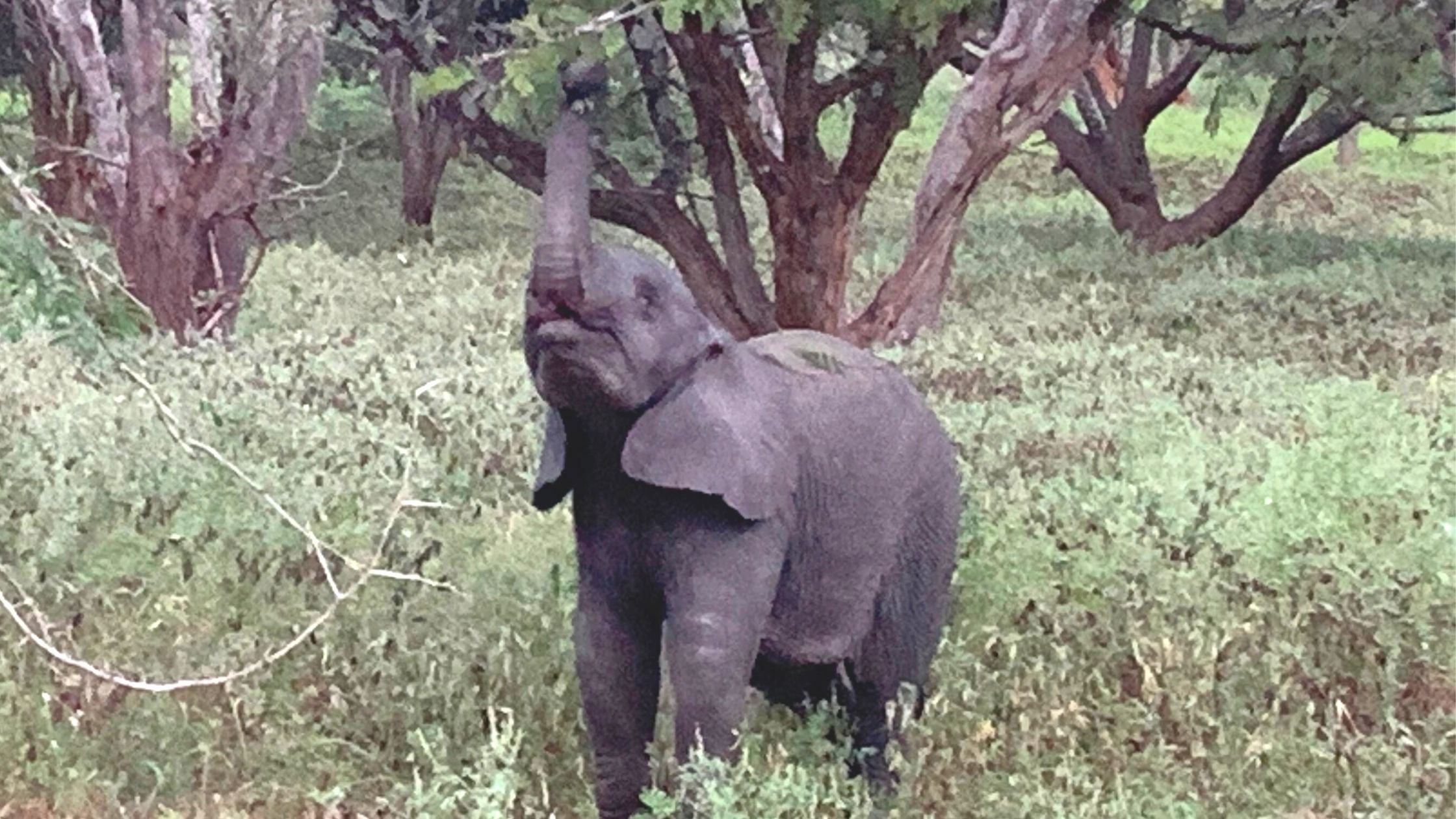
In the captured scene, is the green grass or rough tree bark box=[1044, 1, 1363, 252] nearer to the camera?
the green grass

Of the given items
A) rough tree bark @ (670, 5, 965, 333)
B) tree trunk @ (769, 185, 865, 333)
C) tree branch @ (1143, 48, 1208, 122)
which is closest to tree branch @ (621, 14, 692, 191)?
rough tree bark @ (670, 5, 965, 333)

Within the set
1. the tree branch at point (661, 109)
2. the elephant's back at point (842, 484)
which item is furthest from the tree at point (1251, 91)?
the elephant's back at point (842, 484)

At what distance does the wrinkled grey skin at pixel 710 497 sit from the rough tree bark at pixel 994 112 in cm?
662

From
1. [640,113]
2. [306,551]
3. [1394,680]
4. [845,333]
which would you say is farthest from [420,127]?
[1394,680]

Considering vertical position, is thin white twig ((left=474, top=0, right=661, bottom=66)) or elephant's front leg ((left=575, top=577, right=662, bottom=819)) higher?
thin white twig ((left=474, top=0, right=661, bottom=66))

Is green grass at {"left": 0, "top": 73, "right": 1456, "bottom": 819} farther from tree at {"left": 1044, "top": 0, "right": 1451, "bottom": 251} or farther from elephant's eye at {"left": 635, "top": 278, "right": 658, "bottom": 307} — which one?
tree at {"left": 1044, "top": 0, "right": 1451, "bottom": 251}

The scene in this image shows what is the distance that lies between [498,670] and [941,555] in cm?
132

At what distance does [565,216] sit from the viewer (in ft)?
13.7

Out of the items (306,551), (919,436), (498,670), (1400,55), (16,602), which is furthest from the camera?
(1400,55)

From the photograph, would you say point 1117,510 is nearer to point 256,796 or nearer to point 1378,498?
point 1378,498

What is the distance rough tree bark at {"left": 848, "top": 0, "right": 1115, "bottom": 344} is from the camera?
11484mm

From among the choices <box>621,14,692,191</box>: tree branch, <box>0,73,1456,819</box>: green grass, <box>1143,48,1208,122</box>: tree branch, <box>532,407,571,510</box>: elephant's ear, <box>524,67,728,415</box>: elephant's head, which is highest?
<box>1143,48,1208,122</box>: tree branch

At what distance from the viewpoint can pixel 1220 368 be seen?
40.7ft

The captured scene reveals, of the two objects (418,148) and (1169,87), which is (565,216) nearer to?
(1169,87)
